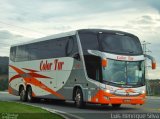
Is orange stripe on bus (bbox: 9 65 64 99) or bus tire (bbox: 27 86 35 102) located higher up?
orange stripe on bus (bbox: 9 65 64 99)

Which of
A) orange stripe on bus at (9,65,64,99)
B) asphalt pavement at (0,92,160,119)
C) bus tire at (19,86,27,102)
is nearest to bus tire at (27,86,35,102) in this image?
bus tire at (19,86,27,102)

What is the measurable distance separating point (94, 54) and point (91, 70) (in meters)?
0.78

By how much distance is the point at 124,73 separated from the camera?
24078mm

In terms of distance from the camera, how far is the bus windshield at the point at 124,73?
23750 mm

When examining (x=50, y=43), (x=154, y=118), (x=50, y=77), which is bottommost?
(x=154, y=118)

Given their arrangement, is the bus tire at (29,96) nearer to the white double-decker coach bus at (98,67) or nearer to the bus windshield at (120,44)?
the white double-decker coach bus at (98,67)

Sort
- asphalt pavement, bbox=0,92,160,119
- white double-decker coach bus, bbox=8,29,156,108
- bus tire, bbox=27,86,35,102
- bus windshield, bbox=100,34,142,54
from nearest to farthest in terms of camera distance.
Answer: asphalt pavement, bbox=0,92,160,119, white double-decker coach bus, bbox=8,29,156,108, bus windshield, bbox=100,34,142,54, bus tire, bbox=27,86,35,102

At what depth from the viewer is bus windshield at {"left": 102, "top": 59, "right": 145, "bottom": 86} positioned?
77.9 ft

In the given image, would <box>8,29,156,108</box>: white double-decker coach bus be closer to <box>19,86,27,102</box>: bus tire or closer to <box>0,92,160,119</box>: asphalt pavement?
<box>0,92,160,119</box>: asphalt pavement

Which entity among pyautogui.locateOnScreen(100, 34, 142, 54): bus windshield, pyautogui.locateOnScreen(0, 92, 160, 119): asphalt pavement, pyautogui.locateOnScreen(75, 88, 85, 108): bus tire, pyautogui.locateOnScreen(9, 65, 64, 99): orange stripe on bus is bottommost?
pyautogui.locateOnScreen(0, 92, 160, 119): asphalt pavement

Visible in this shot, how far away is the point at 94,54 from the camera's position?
24.0m

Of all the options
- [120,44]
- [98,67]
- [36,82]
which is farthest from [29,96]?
[120,44]

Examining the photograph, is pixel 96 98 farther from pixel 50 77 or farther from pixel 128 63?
pixel 50 77

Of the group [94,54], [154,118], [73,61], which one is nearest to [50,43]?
[73,61]
